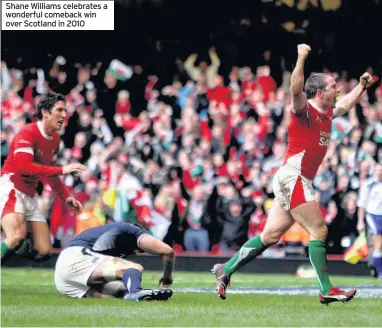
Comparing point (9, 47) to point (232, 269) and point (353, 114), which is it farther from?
point (232, 269)

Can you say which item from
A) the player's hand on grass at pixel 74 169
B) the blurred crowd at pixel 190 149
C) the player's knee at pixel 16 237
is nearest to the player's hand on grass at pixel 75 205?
the player's knee at pixel 16 237

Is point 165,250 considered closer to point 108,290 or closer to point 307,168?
point 108,290

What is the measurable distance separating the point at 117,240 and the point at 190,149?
8.99 m

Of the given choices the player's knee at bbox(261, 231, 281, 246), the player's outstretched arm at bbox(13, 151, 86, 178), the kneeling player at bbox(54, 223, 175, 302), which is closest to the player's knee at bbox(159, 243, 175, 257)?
the kneeling player at bbox(54, 223, 175, 302)

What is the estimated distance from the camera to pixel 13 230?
36.0 ft

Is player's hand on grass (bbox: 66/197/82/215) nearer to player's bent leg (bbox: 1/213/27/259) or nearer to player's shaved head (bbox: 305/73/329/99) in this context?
player's bent leg (bbox: 1/213/27/259)

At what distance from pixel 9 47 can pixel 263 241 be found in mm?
14071

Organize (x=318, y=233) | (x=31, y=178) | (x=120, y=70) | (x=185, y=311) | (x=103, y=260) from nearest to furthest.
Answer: (x=185, y=311) < (x=318, y=233) < (x=103, y=260) < (x=31, y=178) < (x=120, y=70)

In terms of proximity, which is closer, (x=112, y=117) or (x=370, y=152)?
(x=370, y=152)

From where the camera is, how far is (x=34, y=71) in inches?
892

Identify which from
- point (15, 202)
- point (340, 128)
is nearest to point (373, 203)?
point (340, 128)

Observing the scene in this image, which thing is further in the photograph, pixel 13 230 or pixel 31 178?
pixel 31 178

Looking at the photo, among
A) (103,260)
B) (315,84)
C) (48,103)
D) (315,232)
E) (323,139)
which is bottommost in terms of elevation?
(103,260)

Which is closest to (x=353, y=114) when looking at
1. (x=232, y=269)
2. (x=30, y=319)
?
(x=232, y=269)
